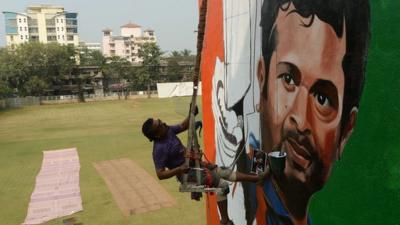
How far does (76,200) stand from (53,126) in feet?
94.0

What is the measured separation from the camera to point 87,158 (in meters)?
25.4

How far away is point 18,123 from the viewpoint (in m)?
48.3

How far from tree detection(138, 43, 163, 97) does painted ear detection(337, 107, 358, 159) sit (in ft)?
287

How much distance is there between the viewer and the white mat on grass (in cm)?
1523

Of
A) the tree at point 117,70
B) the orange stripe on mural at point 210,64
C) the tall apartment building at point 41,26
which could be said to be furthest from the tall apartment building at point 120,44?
the orange stripe on mural at point 210,64

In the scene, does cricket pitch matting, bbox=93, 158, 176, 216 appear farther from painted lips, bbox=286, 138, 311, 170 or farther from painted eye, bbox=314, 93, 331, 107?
painted eye, bbox=314, 93, 331, 107

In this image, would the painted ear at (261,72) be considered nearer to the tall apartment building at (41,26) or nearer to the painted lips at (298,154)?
the painted lips at (298,154)

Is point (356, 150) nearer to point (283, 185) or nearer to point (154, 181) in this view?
point (283, 185)

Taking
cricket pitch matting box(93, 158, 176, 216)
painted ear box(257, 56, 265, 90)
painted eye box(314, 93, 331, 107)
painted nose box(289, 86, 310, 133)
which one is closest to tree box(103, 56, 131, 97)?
cricket pitch matting box(93, 158, 176, 216)

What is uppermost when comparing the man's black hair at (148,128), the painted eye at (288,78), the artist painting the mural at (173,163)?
the painted eye at (288,78)

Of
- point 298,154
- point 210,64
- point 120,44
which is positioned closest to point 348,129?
point 298,154

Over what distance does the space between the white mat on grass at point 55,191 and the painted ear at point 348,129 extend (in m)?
12.6

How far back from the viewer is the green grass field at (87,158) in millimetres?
14719

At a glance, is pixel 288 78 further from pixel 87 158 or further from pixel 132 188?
pixel 87 158
